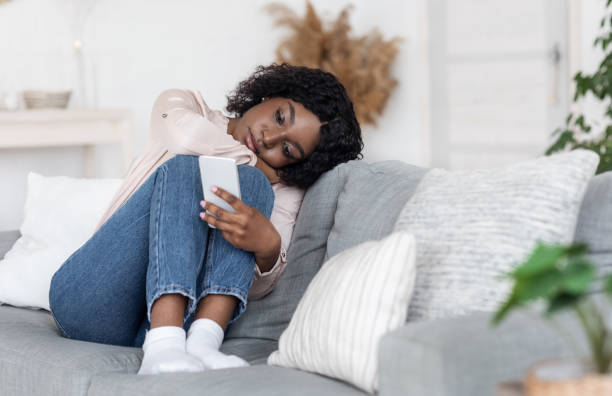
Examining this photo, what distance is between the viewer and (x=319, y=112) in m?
2.05

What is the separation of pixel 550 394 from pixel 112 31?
4.00 metres

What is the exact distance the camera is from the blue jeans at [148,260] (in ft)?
5.14

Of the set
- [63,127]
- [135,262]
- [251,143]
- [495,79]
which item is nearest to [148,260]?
[135,262]

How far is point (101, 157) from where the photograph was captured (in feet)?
14.3

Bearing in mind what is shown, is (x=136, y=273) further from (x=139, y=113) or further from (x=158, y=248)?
(x=139, y=113)

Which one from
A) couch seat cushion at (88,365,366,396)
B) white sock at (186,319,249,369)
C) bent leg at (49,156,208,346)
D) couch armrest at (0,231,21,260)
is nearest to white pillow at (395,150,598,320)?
couch seat cushion at (88,365,366,396)

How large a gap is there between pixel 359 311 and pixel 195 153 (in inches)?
31.0

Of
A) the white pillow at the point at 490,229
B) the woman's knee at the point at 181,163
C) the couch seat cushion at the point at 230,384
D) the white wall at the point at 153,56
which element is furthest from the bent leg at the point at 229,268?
the white wall at the point at 153,56

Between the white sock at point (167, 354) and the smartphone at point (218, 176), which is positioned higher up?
the smartphone at point (218, 176)

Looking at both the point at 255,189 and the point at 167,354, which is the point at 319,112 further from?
the point at 167,354

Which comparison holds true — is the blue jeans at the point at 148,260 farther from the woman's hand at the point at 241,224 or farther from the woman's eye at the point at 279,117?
the woman's eye at the point at 279,117

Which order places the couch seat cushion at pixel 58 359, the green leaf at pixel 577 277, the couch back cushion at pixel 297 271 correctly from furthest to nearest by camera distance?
the couch back cushion at pixel 297 271, the couch seat cushion at pixel 58 359, the green leaf at pixel 577 277

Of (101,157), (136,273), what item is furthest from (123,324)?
(101,157)

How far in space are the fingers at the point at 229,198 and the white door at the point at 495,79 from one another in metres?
3.03
